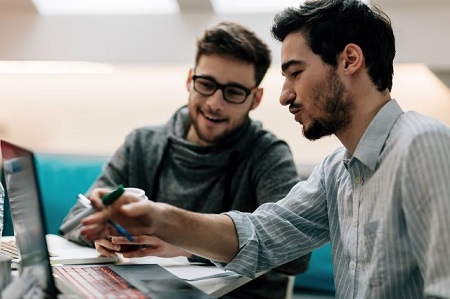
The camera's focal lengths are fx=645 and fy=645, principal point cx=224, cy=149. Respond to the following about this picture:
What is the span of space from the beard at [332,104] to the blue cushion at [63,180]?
1511 millimetres

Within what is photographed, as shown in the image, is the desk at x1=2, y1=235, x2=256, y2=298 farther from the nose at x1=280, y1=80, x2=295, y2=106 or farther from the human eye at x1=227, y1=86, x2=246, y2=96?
the human eye at x1=227, y1=86, x2=246, y2=96

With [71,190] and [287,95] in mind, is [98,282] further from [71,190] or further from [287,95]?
[71,190]

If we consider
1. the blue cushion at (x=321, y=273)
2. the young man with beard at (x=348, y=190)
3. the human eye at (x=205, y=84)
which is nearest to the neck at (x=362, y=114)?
the young man with beard at (x=348, y=190)

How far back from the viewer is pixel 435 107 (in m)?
2.93

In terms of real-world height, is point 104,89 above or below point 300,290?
above

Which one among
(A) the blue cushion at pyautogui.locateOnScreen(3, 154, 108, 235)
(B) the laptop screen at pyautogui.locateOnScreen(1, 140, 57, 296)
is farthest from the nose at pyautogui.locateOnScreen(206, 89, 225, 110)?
(B) the laptop screen at pyautogui.locateOnScreen(1, 140, 57, 296)

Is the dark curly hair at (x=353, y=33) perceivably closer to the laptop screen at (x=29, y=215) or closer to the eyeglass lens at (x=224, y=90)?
the eyeglass lens at (x=224, y=90)

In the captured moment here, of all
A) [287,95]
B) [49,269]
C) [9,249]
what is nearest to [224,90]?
[287,95]

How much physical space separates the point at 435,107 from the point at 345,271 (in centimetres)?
168

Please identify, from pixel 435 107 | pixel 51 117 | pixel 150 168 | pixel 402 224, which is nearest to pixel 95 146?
pixel 51 117

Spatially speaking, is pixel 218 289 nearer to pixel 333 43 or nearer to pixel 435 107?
pixel 333 43

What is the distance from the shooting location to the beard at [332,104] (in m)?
1.46

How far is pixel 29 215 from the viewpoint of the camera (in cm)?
104

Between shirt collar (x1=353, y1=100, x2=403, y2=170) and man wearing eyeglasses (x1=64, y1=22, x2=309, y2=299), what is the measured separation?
60cm
